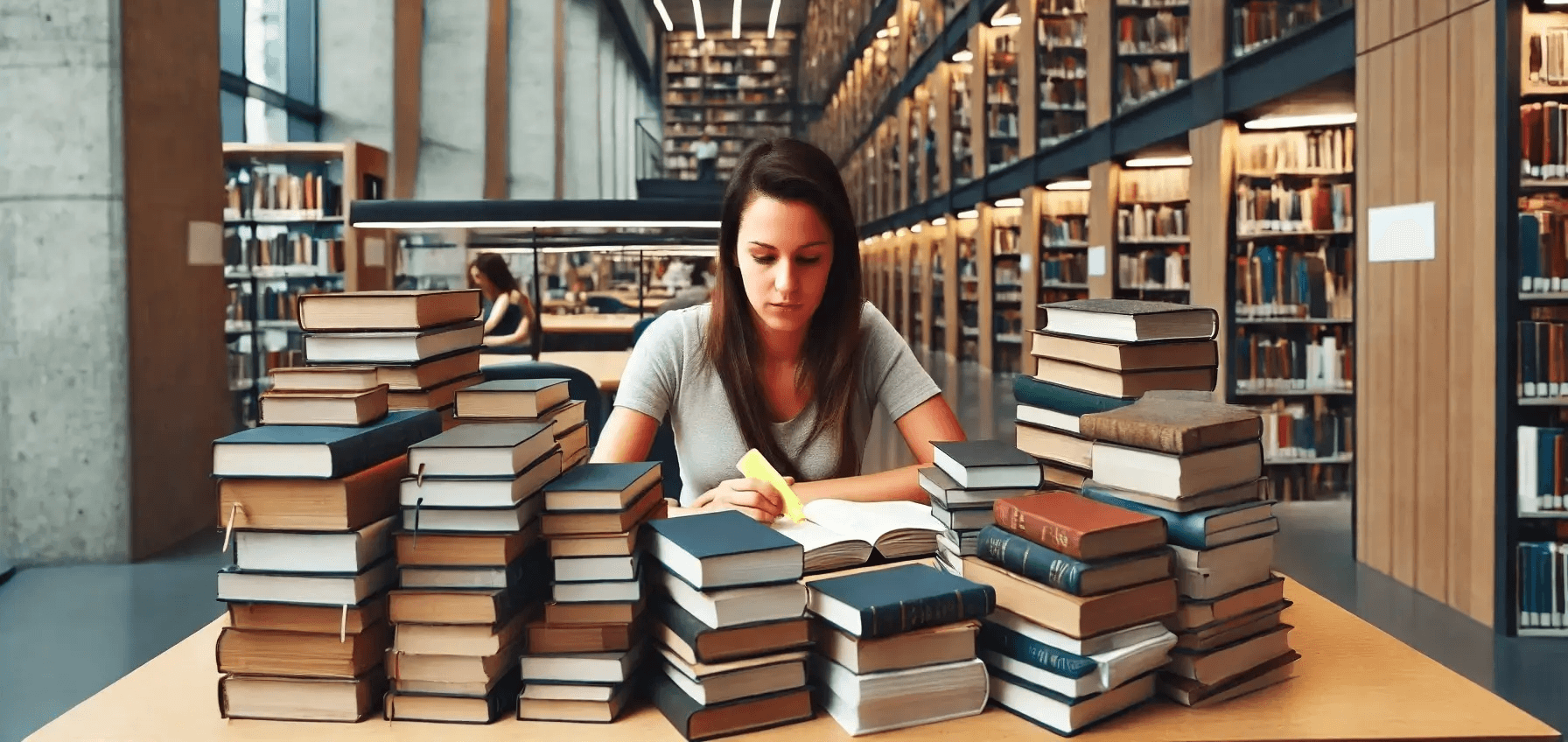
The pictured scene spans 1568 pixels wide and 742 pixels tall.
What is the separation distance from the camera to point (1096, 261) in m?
9.00

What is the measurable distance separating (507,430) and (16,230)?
4929 mm

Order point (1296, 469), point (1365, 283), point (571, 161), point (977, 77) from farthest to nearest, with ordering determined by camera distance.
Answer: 1. point (571, 161)
2. point (977, 77)
3. point (1296, 469)
4. point (1365, 283)

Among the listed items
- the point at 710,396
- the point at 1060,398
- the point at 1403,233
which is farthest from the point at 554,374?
the point at 1403,233

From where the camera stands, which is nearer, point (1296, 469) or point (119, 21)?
point (119, 21)

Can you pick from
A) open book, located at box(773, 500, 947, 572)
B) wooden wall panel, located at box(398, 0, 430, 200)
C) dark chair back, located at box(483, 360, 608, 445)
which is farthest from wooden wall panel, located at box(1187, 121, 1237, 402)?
wooden wall panel, located at box(398, 0, 430, 200)

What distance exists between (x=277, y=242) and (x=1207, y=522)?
27.3 feet

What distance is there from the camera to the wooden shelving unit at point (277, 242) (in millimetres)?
8180

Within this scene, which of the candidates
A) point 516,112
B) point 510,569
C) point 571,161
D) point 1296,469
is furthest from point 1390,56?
point 571,161

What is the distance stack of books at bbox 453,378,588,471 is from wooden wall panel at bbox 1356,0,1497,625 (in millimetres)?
3720

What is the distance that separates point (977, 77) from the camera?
1284cm

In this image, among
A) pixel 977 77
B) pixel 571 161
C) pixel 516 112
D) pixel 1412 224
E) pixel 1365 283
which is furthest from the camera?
pixel 571 161

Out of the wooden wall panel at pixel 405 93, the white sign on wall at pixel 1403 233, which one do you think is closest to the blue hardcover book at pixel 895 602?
the white sign on wall at pixel 1403 233

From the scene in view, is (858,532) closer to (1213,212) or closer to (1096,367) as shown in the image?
(1096,367)

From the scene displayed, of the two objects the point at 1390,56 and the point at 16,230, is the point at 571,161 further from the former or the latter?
the point at 1390,56
